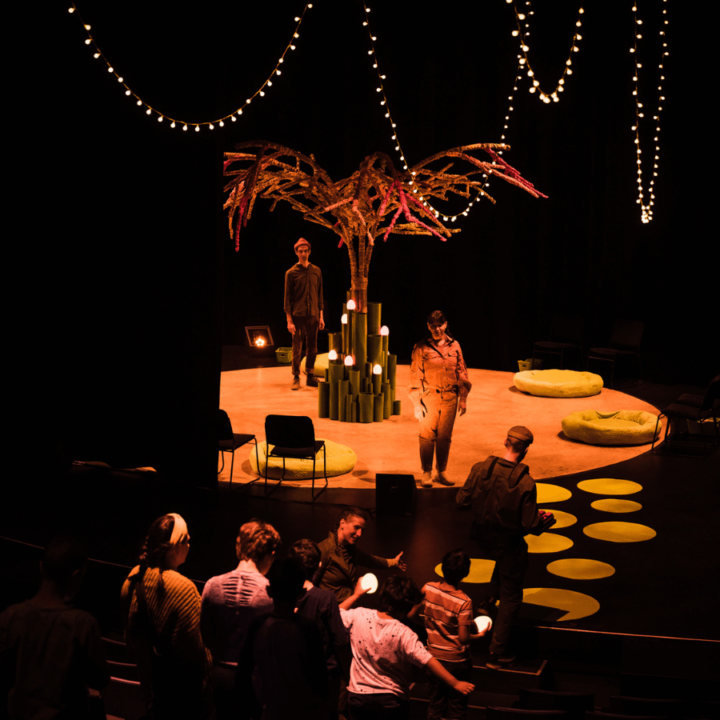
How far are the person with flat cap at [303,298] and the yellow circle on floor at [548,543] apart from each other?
201 inches

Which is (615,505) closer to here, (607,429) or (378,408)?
(607,429)

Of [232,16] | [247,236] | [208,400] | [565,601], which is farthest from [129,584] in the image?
[247,236]

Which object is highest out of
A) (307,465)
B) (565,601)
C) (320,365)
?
(320,365)

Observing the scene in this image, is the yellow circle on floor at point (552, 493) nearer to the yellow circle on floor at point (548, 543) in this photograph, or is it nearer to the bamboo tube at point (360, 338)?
the yellow circle on floor at point (548, 543)

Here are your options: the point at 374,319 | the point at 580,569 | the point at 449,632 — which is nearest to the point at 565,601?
the point at 580,569

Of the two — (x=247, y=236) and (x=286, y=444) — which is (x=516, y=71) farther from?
(x=286, y=444)

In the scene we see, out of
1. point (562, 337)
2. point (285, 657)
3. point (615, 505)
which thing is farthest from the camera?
point (562, 337)

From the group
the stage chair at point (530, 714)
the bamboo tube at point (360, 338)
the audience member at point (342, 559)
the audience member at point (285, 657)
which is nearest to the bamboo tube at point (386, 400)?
the bamboo tube at point (360, 338)

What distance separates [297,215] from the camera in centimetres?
1341

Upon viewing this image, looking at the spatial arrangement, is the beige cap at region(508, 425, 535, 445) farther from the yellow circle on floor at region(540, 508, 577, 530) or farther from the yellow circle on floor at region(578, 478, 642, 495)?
the yellow circle on floor at region(578, 478, 642, 495)

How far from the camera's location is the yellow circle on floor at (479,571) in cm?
512

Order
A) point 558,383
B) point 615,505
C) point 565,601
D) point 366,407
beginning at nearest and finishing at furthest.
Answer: point 565,601 → point 615,505 → point 366,407 → point 558,383

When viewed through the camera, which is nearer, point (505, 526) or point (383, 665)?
point (383, 665)

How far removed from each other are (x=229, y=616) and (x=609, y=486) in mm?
4525
